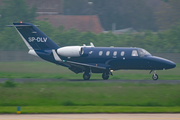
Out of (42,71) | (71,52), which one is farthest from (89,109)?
(42,71)

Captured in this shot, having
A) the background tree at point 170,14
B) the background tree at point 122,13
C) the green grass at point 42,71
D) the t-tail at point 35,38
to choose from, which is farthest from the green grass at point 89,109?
the background tree at point 122,13

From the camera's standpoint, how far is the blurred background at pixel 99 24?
4450 centimetres

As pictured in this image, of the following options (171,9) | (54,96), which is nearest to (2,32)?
(171,9)

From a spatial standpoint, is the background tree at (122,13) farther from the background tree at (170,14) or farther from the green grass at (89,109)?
the green grass at (89,109)

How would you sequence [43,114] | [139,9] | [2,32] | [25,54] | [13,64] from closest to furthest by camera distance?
[43,114] → [13,64] → [25,54] → [2,32] → [139,9]

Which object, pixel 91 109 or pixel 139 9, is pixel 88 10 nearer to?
pixel 139 9

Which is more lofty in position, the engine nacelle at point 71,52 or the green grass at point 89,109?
the engine nacelle at point 71,52

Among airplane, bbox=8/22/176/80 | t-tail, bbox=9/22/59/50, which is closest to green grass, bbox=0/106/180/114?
airplane, bbox=8/22/176/80

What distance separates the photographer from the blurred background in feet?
146

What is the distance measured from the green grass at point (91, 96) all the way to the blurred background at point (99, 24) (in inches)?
781

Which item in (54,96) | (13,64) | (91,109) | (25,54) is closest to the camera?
(91,109)

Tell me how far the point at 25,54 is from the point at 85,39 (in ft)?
33.1

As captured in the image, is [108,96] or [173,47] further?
[173,47]

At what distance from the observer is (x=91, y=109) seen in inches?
539
